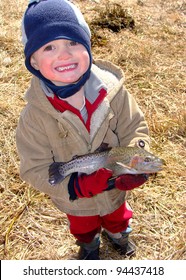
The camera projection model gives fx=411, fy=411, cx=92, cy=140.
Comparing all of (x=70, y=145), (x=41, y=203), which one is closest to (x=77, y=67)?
(x=70, y=145)

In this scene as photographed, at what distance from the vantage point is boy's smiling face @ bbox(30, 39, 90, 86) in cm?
239

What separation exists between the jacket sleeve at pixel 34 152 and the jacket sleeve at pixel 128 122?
1.70ft

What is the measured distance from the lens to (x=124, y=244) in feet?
11.2

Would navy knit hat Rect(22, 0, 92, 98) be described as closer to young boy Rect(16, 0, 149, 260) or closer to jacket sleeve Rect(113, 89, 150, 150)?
young boy Rect(16, 0, 149, 260)

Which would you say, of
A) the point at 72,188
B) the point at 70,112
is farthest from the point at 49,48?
the point at 72,188

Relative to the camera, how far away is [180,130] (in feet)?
14.7

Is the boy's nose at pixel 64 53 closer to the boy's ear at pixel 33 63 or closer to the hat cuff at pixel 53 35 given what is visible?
the hat cuff at pixel 53 35

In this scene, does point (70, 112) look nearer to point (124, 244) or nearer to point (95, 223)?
point (95, 223)

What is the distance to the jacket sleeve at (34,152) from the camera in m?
2.65

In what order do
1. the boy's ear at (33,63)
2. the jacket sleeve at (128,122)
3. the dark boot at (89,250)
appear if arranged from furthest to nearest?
the dark boot at (89,250) < the jacket sleeve at (128,122) < the boy's ear at (33,63)

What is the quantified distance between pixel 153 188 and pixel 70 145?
4.85 feet

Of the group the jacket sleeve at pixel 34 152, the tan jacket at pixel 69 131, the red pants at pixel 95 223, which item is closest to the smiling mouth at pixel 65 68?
the tan jacket at pixel 69 131

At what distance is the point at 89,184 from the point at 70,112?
1.55 feet

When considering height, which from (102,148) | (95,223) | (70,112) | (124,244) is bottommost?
(124,244)
